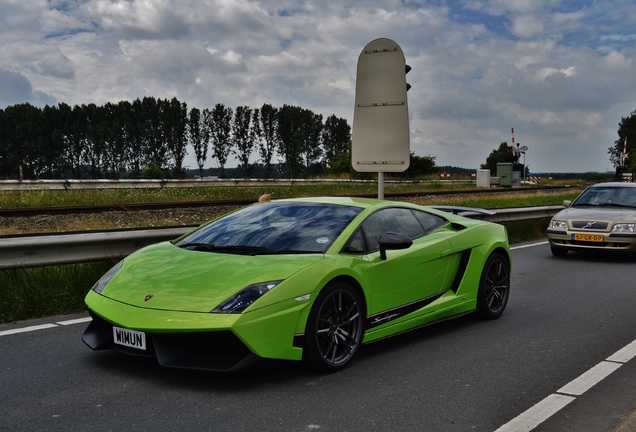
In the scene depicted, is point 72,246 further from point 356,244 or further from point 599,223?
point 599,223

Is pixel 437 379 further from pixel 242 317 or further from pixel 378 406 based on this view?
pixel 242 317

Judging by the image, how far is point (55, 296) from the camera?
7242 millimetres

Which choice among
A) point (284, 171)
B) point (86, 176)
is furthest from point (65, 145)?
point (284, 171)

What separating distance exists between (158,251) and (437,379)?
2.32 meters

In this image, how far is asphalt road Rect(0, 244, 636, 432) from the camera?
4.12 meters

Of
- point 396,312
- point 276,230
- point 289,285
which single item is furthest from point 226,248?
point 396,312

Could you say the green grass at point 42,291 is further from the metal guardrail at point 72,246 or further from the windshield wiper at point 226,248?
the windshield wiper at point 226,248

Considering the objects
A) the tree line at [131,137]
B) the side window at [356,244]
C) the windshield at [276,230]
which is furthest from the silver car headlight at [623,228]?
the tree line at [131,137]

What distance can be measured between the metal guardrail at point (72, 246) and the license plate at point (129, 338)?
2.81 m

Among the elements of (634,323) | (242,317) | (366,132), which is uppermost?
(366,132)

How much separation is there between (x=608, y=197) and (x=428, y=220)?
25.5 ft

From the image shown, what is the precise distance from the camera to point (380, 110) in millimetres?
11344

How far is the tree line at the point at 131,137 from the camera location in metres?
75.2

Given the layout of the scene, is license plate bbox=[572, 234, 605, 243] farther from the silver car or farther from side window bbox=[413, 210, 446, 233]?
side window bbox=[413, 210, 446, 233]
